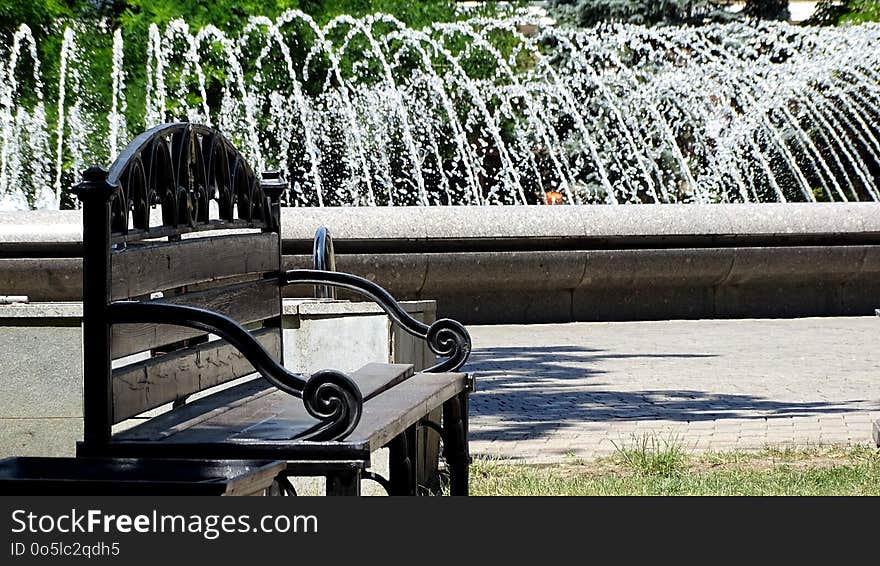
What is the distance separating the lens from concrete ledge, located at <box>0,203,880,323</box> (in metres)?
9.40

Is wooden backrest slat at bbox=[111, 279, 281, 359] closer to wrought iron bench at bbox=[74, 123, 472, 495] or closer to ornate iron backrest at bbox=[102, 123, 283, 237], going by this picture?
wrought iron bench at bbox=[74, 123, 472, 495]

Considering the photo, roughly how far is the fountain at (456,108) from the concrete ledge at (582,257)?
9333 millimetres

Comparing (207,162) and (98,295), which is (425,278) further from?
(98,295)

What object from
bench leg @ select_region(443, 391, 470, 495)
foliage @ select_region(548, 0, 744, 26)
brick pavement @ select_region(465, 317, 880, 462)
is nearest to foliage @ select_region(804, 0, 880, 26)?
foliage @ select_region(548, 0, 744, 26)

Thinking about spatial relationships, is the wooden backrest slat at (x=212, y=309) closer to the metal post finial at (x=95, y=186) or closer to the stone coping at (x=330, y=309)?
the metal post finial at (x=95, y=186)

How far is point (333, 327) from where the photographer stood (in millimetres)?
4680

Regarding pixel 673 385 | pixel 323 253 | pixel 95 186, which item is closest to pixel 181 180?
pixel 95 186

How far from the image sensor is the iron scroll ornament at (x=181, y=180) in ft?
10.1

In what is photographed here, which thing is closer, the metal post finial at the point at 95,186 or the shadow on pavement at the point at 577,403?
the metal post finial at the point at 95,186

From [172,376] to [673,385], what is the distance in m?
4.84

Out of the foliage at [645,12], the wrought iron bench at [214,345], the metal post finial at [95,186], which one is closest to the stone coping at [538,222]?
the wrought iron bench at [214,345]

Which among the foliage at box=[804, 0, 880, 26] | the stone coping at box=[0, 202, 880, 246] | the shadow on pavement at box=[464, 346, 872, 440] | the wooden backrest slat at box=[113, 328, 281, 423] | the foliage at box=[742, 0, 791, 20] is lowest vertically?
the shadow on pavement at box=[464, 346, 872, 440]

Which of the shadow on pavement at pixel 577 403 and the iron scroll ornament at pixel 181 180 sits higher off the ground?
the iron scroll ornament at pixel 181 180

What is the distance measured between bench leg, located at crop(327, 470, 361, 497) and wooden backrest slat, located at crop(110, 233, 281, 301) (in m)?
0.58
